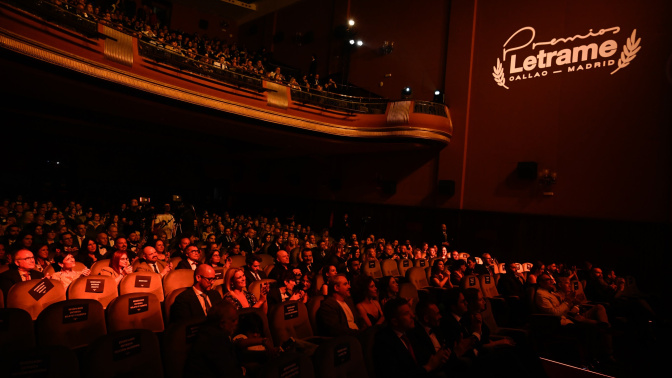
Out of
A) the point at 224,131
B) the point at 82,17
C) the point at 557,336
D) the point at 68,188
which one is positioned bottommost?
the point at 557,336

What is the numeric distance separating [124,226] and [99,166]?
866cm

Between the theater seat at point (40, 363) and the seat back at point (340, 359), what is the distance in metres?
1.24

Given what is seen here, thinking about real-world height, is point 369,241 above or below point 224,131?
below

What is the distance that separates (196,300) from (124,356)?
1.14m

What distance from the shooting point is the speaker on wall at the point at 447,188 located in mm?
12000

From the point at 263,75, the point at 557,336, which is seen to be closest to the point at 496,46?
the point at 263,75

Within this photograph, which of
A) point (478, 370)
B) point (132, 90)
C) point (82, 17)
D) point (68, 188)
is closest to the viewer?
point (478, 370)

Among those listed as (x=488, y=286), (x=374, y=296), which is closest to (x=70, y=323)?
(x=374, y=296)

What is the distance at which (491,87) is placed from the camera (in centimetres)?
1157

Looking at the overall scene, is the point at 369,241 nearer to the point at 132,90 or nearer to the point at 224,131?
the point at 224,131

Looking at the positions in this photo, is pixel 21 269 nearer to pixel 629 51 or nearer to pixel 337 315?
pixel 337 315

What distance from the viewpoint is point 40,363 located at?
2.04 m

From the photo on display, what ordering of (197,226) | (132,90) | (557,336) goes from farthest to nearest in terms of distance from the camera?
(197,226)
(132,90)
(557,336)

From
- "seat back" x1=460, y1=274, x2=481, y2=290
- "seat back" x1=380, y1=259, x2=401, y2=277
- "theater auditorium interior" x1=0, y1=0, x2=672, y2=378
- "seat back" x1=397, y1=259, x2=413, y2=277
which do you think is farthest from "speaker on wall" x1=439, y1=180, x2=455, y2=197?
"seat back" x1=460, y1=274, x2=481, y2=290
